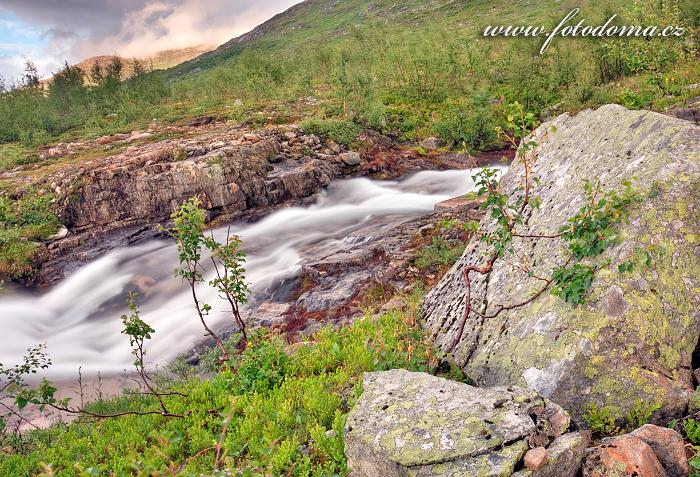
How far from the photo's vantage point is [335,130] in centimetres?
2975

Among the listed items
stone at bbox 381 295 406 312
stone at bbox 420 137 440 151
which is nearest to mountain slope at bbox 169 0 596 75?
stone at bbox 420 137 440 151

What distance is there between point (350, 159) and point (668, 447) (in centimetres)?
2420

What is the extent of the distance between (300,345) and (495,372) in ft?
14.5

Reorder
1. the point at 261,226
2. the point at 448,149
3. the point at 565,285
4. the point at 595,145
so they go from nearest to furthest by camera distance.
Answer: the point at 565,285 → the point at 595,145 → the point at 261,226 → the point at 448,149

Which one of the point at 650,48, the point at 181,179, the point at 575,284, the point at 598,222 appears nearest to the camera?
the point at 575,284

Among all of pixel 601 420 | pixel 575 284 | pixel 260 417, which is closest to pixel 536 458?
pixel 601 420

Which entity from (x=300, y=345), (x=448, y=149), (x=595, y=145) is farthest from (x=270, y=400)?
(x=448, y=149)

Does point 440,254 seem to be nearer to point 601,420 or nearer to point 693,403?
point 601,420

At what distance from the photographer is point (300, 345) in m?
9.38

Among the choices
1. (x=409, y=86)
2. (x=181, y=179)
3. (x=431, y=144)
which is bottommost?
(x=431, y=144)

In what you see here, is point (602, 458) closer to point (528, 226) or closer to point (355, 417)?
point (355, 417)

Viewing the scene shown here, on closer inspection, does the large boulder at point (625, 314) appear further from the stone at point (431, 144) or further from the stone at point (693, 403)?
the stone at point (431, 144)

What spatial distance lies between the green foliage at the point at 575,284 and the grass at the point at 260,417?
2.09m

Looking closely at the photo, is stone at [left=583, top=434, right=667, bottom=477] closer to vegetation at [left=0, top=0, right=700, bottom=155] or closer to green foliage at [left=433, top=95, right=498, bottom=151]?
vegetation at [left=0, top=0, right=700, bottom=155]
